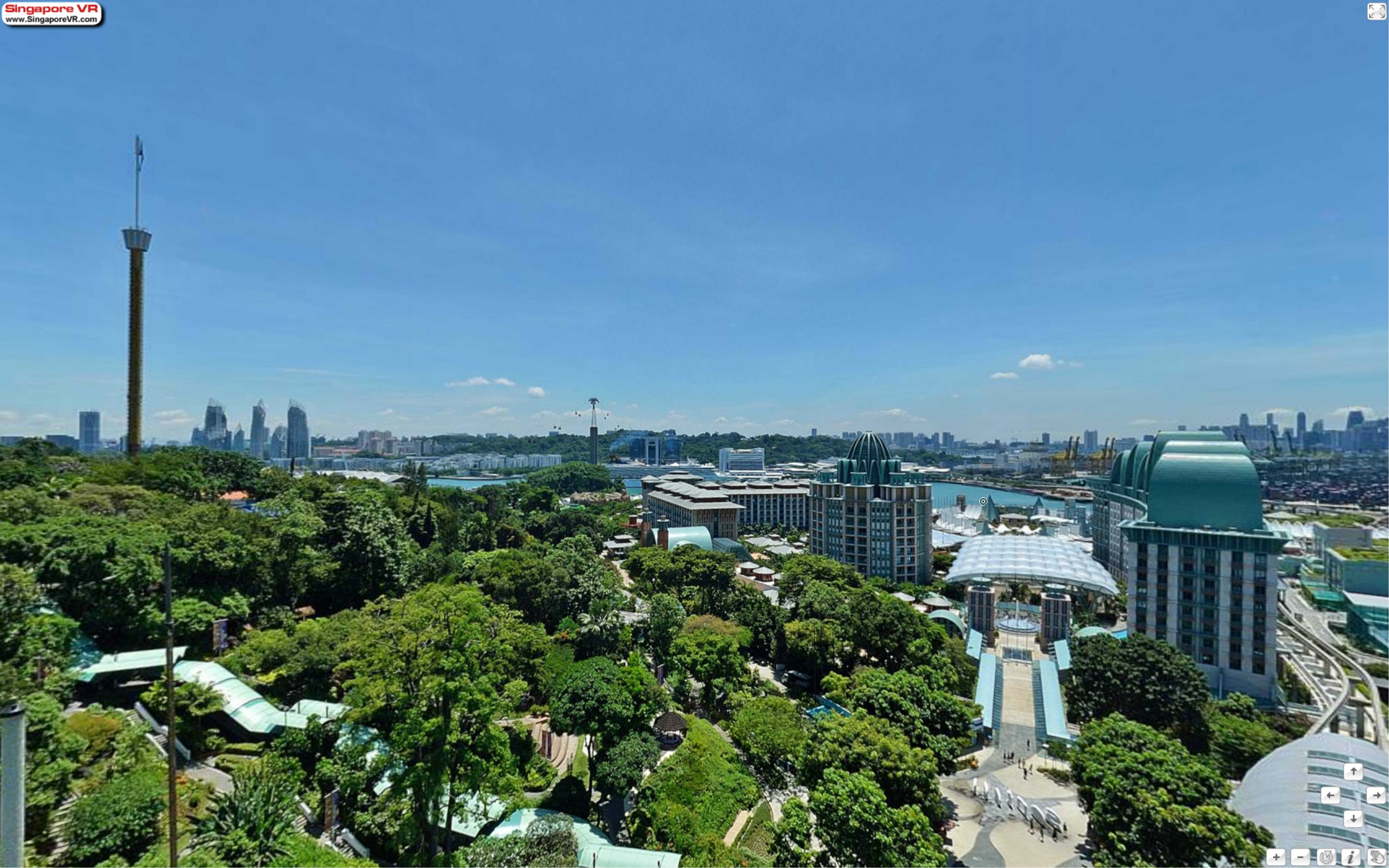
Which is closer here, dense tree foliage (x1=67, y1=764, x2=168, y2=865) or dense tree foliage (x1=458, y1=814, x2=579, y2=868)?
dense tree foliage (x1=67, y1=764, x2=168, y2=865)

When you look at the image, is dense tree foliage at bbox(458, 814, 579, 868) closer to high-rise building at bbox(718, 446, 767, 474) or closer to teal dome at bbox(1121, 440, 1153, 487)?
teal dome at bbox(1121, 440, 1153, 487)

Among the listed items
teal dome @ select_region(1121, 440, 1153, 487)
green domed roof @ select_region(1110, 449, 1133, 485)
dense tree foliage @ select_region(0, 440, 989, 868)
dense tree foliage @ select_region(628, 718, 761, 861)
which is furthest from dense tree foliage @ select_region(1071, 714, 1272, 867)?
green domed roof @ select_region(1110, 449, 1133, 485)

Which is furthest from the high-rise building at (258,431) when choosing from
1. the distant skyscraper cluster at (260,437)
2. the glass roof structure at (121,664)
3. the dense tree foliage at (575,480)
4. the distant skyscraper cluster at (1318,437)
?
the distant skyscraper cluster at (1318,437)

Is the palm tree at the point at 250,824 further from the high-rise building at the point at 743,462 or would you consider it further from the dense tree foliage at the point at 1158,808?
the high-rise building at the point at 743,462

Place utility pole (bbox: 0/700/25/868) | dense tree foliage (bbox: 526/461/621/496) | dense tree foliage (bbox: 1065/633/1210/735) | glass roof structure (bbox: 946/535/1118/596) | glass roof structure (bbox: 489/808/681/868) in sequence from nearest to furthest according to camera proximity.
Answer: utility pole (bbox: 0/700/25/868), glass roof structure (bbox: 489/808/681/868), dense tree foliage (bbox: 1065/633/1210/735), glass roof structure (bbox: 946/535/1118/596), dense tree foliage (bbox: 526/461/621/496)

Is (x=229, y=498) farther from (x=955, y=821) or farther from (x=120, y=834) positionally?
(x=955, y=821)

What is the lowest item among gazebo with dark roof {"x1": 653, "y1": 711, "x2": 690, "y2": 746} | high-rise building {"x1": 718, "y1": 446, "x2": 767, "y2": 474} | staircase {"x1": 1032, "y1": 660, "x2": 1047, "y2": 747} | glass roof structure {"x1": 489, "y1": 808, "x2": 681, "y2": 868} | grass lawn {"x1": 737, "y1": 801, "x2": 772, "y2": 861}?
staircase {"x1": 1032, "y1": 660, "x2": 1047, "y2": 747}
